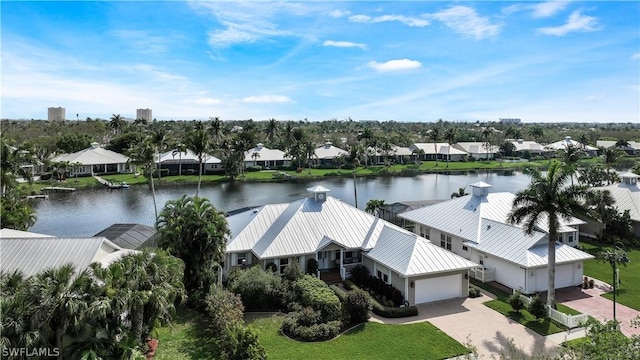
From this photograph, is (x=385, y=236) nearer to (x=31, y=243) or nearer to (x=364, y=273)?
(x=364, y=273)

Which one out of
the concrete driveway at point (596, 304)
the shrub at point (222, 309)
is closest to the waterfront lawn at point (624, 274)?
the concrete driveway at point (596, 304)

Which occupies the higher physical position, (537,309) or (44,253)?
(44,253)

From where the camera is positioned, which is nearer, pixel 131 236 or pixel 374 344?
A: pixel 374 344

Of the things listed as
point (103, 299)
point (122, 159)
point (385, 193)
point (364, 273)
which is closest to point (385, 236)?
point (364, 273)

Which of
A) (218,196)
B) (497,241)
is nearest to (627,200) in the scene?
(497,241)

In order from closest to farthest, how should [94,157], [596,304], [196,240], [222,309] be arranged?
[222,309]
[196,240]
[596,304]
[94,157]

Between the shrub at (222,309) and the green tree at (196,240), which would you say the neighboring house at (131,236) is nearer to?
the green tree at (196,240)

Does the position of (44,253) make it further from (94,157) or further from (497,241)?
(94,157)

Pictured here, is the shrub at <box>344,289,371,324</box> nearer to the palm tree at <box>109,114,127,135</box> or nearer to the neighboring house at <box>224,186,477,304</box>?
the neighboring house at <box>224,186,477,304</box>
